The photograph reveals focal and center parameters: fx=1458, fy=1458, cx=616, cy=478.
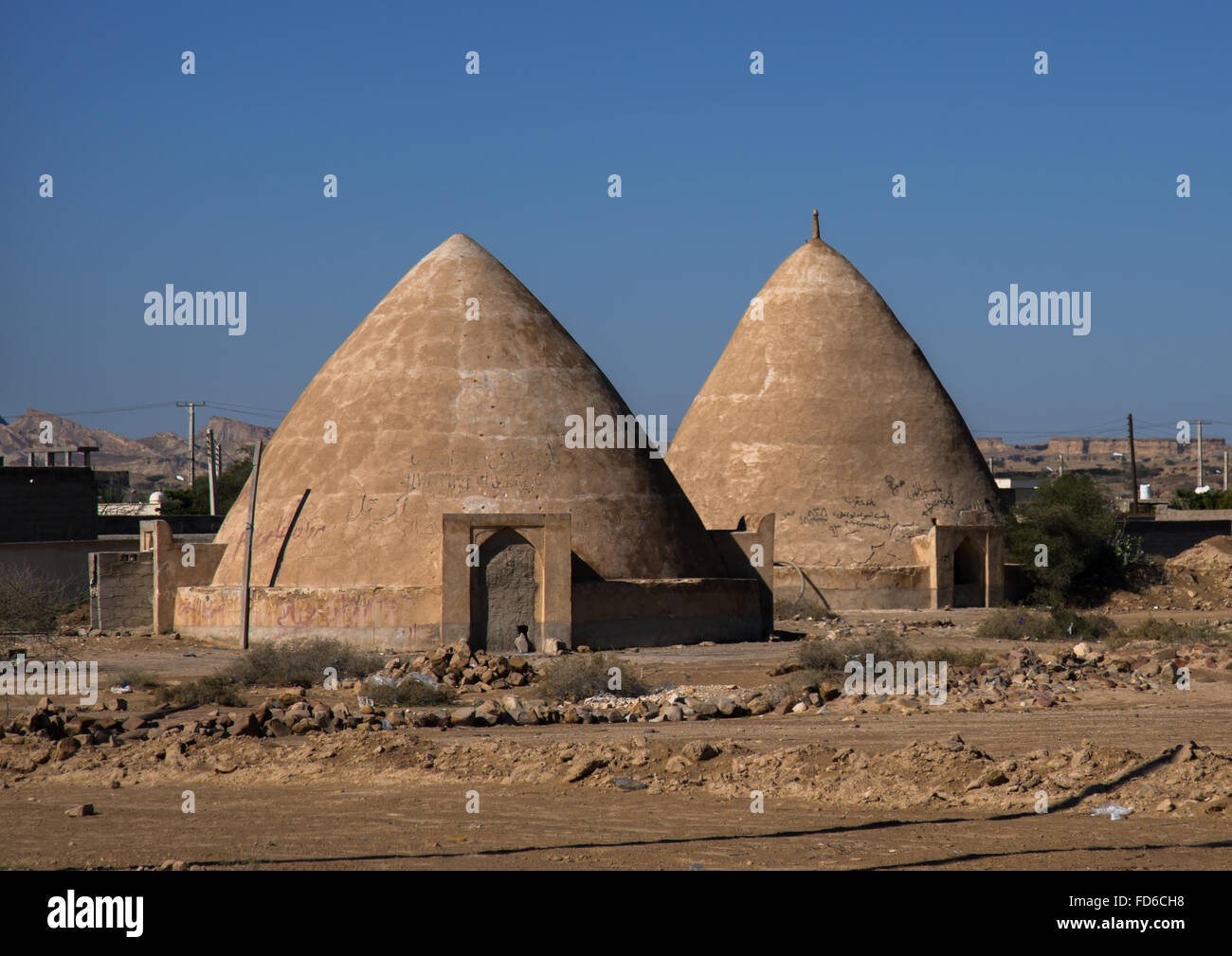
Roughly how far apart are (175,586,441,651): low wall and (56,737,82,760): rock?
24.8 feet

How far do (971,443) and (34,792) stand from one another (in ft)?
81.2

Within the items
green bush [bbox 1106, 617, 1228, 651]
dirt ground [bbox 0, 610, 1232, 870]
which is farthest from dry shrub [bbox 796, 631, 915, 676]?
green bush [bbox 1106, 617, 1228, 651]

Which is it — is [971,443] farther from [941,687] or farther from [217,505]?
[217,505]

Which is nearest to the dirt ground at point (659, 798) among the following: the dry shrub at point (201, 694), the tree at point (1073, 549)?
the dry shrub at point (201, 694)

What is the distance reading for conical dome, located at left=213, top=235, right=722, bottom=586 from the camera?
20.1m

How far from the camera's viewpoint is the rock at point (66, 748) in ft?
36.8

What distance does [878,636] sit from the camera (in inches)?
740

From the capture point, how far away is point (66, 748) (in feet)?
37.0

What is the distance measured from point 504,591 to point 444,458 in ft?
7.50

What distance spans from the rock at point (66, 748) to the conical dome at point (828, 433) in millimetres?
19425

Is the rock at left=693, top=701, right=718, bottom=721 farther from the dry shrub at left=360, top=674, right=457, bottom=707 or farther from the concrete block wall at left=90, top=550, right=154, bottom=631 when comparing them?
the concrete block wall at left=90, top=550, right=154, bottom=631

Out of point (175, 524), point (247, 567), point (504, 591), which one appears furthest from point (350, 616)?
point (175, 524)

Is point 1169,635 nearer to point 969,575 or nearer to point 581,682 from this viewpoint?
point 969,575
